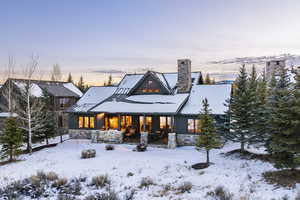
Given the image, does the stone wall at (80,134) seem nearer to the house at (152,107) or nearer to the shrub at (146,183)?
the house at (152,107)

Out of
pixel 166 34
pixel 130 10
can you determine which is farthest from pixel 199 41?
pixel 130 10

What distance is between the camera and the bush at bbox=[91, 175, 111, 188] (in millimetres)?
11198

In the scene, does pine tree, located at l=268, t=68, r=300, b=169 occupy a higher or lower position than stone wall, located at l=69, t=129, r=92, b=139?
higher

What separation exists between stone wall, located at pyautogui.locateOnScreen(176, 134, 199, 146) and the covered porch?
6.60 feet

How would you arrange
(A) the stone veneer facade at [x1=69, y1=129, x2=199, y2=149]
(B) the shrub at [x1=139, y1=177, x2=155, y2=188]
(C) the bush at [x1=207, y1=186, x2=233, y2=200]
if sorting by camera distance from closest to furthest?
(C) the bush at [x1=207, y1=186, x2=233, y2=200]
(B) the shrub at [x1=139, y1=177, x2=155, y2=188]
(A) the stone veneer facade at [x1=69, y1=129, x2=199, y2=149]

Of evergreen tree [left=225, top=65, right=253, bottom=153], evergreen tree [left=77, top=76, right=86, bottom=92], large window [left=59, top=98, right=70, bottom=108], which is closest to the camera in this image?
evergreen tree [left=225, top=65, right=253, bottom=153]

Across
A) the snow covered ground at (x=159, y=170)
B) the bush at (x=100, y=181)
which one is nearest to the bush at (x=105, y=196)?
the snow covered ground at (x=159, y=170)

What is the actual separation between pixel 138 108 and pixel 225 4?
1389cm

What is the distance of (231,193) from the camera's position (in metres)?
9.06

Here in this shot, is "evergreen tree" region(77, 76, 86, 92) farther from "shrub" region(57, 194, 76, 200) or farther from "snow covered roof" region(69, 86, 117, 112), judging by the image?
"shrub" region(57, 194, 76, 200)

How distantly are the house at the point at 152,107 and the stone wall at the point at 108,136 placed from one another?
11 centimetres

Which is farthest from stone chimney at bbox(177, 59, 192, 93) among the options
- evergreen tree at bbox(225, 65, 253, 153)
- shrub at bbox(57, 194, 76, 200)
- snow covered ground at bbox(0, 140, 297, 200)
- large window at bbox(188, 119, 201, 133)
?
shrub at bbox(57, 194, 76, 200)

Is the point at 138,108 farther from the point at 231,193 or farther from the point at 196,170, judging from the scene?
the point at 231,193

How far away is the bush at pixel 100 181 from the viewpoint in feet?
36.7
